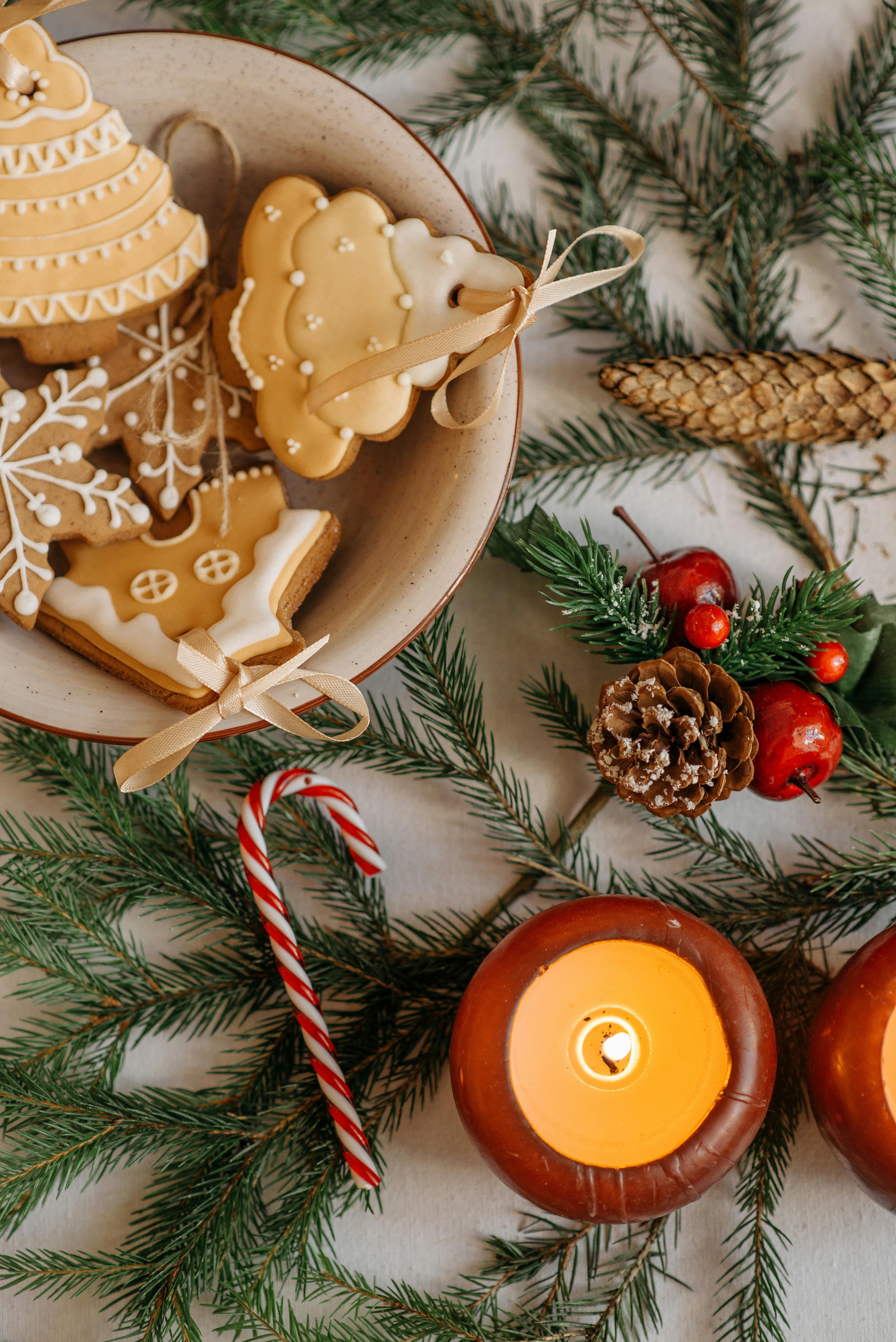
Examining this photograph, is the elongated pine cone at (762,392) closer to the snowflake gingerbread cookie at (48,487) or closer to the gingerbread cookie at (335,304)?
the gingerbread cookie at (335,304)

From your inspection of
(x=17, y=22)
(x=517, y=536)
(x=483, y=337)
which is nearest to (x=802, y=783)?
(x=517, y=536)

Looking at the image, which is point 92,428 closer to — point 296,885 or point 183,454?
point 183,454

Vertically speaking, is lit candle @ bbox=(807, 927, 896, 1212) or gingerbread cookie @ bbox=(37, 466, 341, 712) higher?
gingerbread cookie @ bbox=(37, 466, 341, 712)

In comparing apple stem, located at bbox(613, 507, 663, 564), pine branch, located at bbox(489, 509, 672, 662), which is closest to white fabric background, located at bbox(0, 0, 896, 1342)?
apple stem, located at bbox(613, 507, 663, 564)

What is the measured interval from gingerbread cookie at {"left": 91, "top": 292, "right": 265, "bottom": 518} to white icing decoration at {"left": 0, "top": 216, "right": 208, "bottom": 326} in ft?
0.16

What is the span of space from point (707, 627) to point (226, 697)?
0.42 meters

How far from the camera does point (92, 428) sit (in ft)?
2.81

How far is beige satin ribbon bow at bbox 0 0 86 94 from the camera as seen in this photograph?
0.75 m

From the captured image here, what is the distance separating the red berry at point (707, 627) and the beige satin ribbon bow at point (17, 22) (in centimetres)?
73

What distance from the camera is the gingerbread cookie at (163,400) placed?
89 centimetres

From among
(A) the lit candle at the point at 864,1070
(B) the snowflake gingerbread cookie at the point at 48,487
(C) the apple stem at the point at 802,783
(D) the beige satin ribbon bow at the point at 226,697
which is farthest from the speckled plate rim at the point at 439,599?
(A) the lit candle at the point at 864,1070

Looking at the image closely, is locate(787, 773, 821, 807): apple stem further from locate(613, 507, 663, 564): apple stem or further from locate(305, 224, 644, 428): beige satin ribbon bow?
locate(305, 224, 644, 428): beige satin ribbon bow

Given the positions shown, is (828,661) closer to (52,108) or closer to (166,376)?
(166,376)

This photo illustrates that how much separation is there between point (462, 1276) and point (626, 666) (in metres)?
0.65
